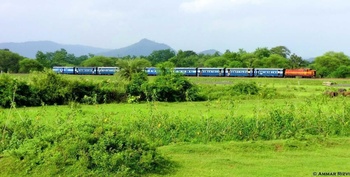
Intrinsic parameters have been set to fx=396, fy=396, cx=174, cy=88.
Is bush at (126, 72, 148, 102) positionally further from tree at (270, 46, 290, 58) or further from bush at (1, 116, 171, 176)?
tree at (270, 46, 290, 58)

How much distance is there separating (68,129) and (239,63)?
62705 millimetres

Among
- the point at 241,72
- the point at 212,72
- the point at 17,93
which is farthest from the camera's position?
the point at 212,72

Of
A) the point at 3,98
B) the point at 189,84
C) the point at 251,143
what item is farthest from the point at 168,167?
the point at 189,84

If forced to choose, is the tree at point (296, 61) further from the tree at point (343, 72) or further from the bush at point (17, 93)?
the bush at point (17, 93)

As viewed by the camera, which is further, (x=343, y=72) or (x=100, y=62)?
(x=100, y=62)

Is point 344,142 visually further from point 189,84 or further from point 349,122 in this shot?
point 189,84

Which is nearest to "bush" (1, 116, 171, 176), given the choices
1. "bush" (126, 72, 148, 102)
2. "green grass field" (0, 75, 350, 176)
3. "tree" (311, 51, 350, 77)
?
"green grass field" (0, 75, 350, 176)

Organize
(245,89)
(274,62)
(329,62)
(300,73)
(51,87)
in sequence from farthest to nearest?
(274,62)
(329,62)
(300,73)
(245,89)
(51,87)

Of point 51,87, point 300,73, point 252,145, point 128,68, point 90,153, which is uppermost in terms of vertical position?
point 128,68

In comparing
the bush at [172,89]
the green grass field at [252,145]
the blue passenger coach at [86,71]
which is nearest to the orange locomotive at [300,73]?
the blue passenger coach at [86,71]

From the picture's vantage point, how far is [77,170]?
7.48 meters

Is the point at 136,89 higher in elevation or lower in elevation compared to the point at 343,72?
lower

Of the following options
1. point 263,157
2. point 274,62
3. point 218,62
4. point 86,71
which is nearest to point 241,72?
point 274,62

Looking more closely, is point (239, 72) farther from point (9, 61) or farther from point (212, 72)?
point (9, 61)
